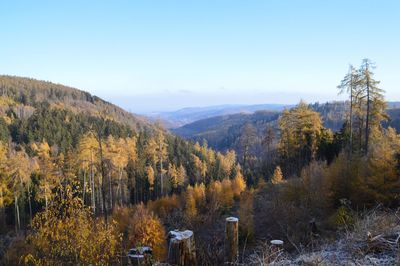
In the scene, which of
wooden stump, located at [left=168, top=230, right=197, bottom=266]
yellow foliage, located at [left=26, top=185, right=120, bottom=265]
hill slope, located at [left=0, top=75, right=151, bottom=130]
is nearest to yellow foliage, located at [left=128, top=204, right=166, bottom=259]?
yellow foliage, located at [left=26, top=185, right=120, bottom=265]

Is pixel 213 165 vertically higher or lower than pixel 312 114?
lower

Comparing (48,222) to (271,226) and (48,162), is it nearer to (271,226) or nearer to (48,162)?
(271,226)

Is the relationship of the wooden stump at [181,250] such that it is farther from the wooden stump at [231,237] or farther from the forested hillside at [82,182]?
the forested hillside at [82,182]

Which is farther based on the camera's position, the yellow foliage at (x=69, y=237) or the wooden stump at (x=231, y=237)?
the yellow foliage at (x=69, y=237)

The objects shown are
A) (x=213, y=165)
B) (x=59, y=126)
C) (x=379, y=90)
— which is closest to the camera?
(x=379, y=90)

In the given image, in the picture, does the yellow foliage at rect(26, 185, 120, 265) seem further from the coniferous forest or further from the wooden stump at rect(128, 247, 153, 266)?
the wooden stump at rect(128, 247, 153, 266)

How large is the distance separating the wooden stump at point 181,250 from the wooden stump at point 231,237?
77 cm

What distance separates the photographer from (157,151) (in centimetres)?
5356

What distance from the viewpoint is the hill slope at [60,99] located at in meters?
134

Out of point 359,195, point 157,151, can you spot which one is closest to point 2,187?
point 157,151

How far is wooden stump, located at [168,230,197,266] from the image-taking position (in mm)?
4664

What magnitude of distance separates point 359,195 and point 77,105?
156 metres

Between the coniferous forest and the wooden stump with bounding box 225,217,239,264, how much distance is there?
112 mm

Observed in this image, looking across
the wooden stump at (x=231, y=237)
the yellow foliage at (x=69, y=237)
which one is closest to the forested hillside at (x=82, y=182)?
the yellow foliage at (x=69, y=237)
